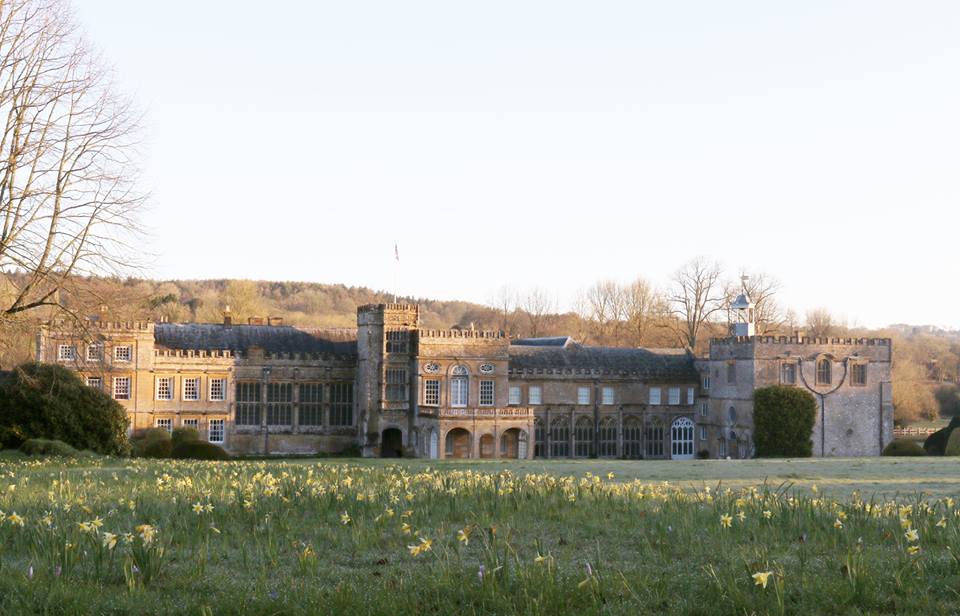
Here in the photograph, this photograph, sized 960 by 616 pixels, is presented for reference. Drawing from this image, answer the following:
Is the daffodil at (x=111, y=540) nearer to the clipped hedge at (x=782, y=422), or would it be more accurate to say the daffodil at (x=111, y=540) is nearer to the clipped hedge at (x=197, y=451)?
the clipped hedge at (x=197, y=451)

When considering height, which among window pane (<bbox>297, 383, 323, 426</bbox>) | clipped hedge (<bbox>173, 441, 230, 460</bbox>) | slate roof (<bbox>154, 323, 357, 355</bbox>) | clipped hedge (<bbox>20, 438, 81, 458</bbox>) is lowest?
clipped hedge (<bbox>173, 441, 230, 460</bbox>)

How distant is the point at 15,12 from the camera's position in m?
27.7

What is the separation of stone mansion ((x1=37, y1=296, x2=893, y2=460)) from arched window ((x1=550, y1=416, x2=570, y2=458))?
64 millimetres

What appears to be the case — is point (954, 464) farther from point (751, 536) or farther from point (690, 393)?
point (690, 393)

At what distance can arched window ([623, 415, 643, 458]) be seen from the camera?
6241cm

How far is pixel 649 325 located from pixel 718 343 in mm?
33275

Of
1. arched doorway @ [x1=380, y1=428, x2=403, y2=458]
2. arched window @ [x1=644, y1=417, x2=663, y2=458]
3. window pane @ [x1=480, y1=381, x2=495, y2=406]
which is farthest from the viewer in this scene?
arched window @ [x1=644, y1=417, x2=663, y2=458]

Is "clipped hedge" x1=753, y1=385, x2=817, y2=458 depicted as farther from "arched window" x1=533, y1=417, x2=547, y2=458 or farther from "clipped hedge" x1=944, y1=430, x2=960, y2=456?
"arched window" x1=533, y1=417, x2=547, y2=458

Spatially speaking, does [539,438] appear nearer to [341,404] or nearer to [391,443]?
[391,443]

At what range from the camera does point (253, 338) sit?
60.9m

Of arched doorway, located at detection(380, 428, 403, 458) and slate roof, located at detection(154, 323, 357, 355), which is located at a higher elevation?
slate roof, located at detection(154, 323, 357, 355)

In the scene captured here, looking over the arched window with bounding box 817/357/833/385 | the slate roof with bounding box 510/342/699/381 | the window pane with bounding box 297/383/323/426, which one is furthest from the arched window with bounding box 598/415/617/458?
the window pane with bounding box 297/383/323/426

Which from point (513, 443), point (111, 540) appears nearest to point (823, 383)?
point (513, 443)

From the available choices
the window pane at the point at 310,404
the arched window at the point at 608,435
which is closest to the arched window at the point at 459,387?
the window pane at the point at 310,404
